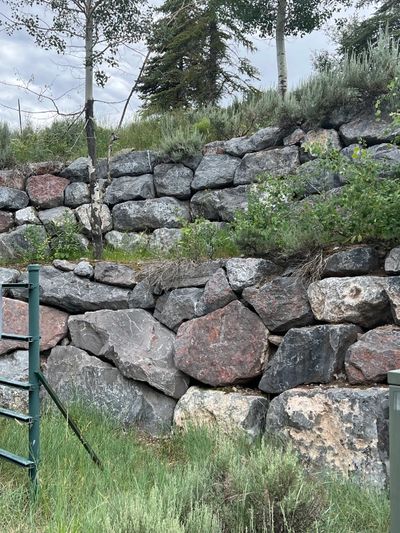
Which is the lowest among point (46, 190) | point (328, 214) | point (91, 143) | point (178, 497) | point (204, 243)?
point (178, 497)

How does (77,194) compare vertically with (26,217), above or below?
above

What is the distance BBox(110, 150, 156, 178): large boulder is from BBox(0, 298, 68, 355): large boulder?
217cm

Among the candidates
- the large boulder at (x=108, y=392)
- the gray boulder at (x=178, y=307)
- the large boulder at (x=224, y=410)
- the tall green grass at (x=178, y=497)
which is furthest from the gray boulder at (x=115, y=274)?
the tall green grass at (x=178, y=497)

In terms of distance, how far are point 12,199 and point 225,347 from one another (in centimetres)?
386

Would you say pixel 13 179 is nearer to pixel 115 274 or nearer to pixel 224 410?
pixel 115 274

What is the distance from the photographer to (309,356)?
14.0 ft

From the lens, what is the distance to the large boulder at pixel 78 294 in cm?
545

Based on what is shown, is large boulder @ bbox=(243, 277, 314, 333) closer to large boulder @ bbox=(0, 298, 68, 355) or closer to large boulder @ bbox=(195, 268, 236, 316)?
large boulder @ bbox=(195, 268, 236, 316)

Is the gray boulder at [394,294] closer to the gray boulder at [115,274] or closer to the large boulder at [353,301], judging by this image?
the large boulder at [353,301]

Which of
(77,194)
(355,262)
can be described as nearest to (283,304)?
(355,262)

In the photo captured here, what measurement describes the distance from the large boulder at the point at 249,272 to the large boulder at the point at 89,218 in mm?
2480

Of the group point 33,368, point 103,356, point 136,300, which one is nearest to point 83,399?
point 103,356

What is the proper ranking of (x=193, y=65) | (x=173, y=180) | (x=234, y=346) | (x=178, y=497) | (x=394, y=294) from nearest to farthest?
1. (x=178, y=497)
2. (x=394, y=294)
3. (x=234, y=346)
4. (x=173, y=180)
5. (x=193, y=65)

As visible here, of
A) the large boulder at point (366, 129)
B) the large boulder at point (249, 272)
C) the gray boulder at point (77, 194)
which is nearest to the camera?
the large boulder at point (249, 272)
